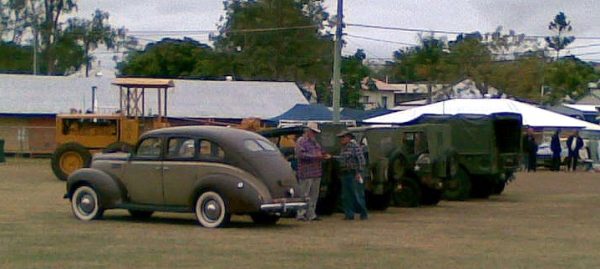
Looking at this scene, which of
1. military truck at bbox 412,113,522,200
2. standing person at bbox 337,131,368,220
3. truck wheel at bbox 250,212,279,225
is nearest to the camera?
truck wheel at bbox 250,212,279,225

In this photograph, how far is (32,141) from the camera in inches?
2021

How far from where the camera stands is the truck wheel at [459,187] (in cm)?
2712

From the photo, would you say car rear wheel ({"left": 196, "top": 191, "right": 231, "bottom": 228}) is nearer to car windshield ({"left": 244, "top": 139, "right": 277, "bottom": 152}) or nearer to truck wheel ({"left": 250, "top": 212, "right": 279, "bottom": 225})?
car windshield ({"left": 244, "top": 139, "right": 277, "bottom": 152})

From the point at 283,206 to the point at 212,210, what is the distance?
113 cm

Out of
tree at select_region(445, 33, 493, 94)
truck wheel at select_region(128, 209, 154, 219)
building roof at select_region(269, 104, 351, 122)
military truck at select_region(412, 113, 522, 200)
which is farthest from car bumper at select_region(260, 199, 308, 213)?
tree at select_region(445, 33, 493, 94)

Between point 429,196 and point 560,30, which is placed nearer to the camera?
point 429,196

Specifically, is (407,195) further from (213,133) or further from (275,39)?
(275,39)

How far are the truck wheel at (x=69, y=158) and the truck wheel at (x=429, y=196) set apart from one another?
13.1m

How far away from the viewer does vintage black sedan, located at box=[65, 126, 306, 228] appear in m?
18.0

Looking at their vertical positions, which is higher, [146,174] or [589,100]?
[589,100]

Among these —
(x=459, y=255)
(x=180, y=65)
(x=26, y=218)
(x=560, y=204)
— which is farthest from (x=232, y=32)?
(x=459, y=255)

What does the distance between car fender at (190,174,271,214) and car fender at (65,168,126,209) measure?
170 centimetres

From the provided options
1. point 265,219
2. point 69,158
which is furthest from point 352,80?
point 265,219

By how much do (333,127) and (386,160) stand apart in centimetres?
137
